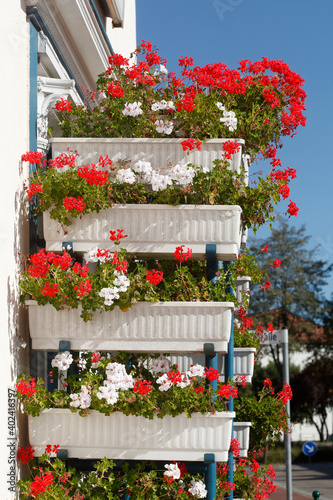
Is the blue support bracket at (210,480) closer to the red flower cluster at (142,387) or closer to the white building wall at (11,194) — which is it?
the red flower cluster at (142,387)

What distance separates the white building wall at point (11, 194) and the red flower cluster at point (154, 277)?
2.40 feet

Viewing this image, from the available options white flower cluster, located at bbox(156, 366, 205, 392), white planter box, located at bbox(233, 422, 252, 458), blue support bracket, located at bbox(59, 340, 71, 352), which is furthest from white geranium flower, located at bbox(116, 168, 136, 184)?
white planter box, located at bbox(233, 422, 252, 458)

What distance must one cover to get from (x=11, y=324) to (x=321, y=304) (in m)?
30.0

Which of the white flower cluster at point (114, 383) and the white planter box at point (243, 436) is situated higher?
the white flower cluster at point (114, 383)

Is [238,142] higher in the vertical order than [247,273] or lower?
higher

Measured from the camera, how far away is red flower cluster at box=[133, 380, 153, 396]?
3711 millimetres

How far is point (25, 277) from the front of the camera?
379 cm

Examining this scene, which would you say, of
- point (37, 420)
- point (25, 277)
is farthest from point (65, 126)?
point (37, 420)

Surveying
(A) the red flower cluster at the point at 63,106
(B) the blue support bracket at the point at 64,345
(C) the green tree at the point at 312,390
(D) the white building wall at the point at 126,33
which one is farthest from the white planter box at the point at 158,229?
(C) the green tree at the point at 312,390

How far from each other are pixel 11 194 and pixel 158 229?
2.67 ft

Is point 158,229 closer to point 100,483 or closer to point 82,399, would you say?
point 82,399

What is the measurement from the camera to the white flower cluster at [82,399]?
3.74 m

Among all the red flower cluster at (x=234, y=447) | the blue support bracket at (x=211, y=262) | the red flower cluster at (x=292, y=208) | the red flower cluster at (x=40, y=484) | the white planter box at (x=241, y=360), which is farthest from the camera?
the white planter box at (x=241, y=360)

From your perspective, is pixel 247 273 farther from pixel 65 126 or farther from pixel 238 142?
pixel 65 126
